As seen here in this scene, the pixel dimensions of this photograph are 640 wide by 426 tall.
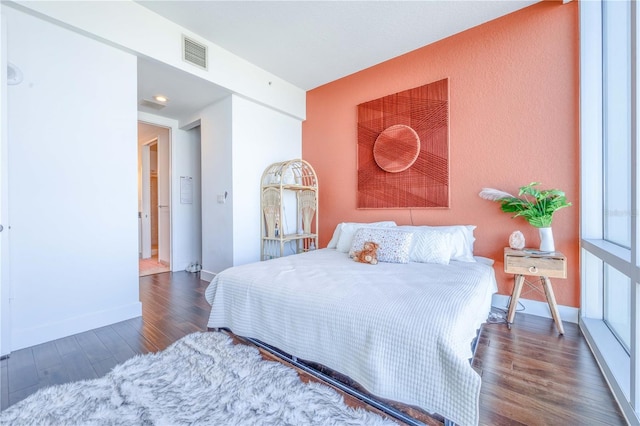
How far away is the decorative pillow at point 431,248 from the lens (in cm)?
228

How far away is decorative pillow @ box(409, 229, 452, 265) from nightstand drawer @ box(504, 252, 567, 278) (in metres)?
0.45

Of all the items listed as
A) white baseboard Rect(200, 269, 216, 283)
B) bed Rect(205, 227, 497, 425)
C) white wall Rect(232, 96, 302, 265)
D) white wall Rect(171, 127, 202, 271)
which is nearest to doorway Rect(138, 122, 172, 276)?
white wall Rect(171, 127, 202, 271)

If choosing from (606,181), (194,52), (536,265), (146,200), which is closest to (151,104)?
(194,52)

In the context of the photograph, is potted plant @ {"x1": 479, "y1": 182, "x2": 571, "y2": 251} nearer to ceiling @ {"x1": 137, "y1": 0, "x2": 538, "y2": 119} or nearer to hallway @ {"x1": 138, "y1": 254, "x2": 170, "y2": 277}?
ceiling @ {"x1": 137, "y1": 0, "x2": 538, "y2": 119}

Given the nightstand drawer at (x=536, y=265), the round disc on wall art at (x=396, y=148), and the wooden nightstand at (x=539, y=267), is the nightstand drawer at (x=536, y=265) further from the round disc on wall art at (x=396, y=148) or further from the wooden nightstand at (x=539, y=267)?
the round disc on wall art at (x=396, y=148)

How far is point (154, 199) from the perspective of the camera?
5.78m

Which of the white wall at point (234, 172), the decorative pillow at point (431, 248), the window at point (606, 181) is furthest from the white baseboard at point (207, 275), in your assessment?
the window at point (606, 181)

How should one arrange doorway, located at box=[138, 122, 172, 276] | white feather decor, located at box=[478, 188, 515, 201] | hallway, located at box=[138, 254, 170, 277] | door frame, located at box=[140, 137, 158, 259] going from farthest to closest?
door frame, located at box=[140, 137, 158, 259] < doorway, located at box=[138, 122, 172, 276] < hallway, located at box=[138, 254, 170, 277] < white feather decor, located at box=[478, 188, 515, 201]

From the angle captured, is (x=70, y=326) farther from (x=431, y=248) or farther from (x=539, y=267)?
(x=539, y=267)

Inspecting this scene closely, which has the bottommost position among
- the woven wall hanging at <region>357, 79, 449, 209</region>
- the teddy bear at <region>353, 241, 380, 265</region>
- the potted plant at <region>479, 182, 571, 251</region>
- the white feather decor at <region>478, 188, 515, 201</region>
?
the teddy bear at <region>353, 241, 380, 265</region>

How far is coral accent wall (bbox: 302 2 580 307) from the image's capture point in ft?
7.49

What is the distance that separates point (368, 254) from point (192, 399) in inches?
60.3

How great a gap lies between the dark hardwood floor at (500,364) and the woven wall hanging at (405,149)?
1.41 metres

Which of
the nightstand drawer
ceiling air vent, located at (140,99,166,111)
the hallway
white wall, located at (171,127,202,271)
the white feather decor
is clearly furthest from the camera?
white wall, located at (171,127,202,271)
